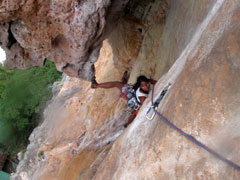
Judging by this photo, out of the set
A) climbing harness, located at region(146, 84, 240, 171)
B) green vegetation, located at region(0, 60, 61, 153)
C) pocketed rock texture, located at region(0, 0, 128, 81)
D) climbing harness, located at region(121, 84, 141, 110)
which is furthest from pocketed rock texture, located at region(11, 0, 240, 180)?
green vegetation, located at region(0, 60, 61, 153)

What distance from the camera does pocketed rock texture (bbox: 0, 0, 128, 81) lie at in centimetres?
275

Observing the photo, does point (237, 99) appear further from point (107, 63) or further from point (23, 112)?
point (23, 112)

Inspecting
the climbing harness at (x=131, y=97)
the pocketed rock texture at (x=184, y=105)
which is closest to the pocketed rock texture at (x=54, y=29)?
the climbing harness at (x=131, y=97)

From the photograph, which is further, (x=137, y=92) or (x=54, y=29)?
(x=137, y=92)

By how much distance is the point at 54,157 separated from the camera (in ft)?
16.9

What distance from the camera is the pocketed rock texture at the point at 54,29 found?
2754 mm

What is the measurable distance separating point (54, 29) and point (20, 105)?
11.0 metres

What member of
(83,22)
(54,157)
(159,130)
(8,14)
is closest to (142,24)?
(83,22)

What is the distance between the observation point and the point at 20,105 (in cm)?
1257

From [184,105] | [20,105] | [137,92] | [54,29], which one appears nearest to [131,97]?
[137,92]

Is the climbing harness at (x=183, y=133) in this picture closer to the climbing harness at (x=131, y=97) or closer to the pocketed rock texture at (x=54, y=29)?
the climbing harness at (x=131, y=97)

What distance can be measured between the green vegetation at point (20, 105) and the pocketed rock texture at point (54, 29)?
968cm

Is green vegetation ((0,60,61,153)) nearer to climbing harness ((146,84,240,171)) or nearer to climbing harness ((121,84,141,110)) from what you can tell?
climbing harness ((121,84,141,110))

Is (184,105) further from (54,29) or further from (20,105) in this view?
(20,105)
